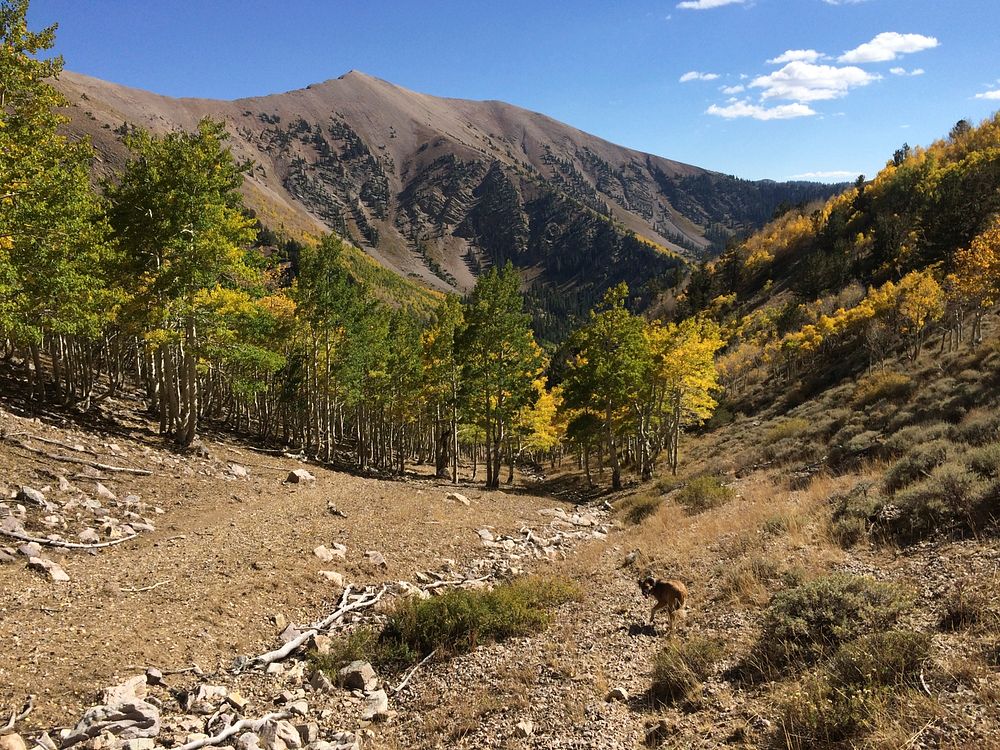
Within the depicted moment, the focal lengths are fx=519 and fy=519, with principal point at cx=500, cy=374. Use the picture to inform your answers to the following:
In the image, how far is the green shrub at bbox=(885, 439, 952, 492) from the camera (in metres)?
10.9

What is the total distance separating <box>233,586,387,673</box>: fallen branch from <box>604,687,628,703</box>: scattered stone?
5218 mm

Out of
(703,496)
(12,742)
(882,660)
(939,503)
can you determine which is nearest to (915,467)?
(939,503)

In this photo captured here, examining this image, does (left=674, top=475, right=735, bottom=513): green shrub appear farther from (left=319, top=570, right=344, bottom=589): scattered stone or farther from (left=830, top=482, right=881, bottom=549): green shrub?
(left=319, top=570, right=344, bottom=589): scattered stone

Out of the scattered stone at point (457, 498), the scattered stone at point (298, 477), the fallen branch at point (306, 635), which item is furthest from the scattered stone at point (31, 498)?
the scattered stone at point (457, 498)

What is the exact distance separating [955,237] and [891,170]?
44.0 meters

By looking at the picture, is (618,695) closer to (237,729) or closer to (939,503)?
(237,729)

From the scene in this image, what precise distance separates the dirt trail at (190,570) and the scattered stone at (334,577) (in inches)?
6.3

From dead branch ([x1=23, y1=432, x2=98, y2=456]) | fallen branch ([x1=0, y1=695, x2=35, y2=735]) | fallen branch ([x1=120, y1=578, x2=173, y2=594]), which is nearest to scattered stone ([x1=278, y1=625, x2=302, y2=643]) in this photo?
fallen branch ([x1=120, y1=578, x2=173, y2=594])

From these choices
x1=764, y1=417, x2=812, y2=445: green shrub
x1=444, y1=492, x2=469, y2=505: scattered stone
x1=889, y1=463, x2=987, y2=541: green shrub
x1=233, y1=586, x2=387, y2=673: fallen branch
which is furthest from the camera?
x1=764, y1=417, x2=812, y2=445: green shrub

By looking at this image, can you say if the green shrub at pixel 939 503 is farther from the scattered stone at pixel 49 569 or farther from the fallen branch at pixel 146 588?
the scattered stone at pixel 49 569

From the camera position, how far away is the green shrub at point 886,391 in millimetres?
28953

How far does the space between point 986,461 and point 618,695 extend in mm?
7996

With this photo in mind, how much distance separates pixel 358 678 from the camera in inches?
315

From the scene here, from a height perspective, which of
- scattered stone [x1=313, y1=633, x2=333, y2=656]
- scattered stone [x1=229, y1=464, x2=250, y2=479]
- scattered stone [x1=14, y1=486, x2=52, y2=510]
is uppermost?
scattered stone [x1=14, y1=486, x2=52, y2=510]
